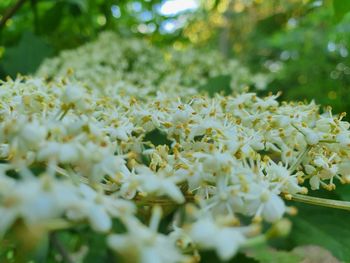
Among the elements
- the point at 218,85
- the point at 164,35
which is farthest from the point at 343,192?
the point at 164,35

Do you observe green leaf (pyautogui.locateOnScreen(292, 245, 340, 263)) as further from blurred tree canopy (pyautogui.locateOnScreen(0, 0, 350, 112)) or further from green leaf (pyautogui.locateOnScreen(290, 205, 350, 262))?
blurred tree canopy (pyautogui.locateOnScreen(0, 0, 350, 112))

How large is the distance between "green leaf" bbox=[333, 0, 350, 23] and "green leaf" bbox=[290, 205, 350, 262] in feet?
1.26

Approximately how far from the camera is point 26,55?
1.62m

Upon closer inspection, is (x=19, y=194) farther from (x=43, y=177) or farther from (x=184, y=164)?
(x=184, y=164)

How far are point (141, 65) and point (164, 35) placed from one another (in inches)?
20.4

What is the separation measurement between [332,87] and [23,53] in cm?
105

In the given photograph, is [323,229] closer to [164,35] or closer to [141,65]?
[141,65]

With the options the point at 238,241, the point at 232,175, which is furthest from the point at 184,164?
the point at 238,241

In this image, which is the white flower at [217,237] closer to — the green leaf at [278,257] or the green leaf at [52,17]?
the green leaf at [278,257]

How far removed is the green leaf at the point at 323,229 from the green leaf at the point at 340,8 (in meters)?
0.38

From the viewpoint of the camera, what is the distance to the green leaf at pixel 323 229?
921 mm

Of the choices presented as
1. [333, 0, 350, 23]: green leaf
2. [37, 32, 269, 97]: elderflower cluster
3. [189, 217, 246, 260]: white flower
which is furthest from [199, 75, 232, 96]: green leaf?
[189, 217, 246, 260]: white flower

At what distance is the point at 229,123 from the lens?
79 cm

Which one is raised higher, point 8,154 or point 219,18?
point 219,18
